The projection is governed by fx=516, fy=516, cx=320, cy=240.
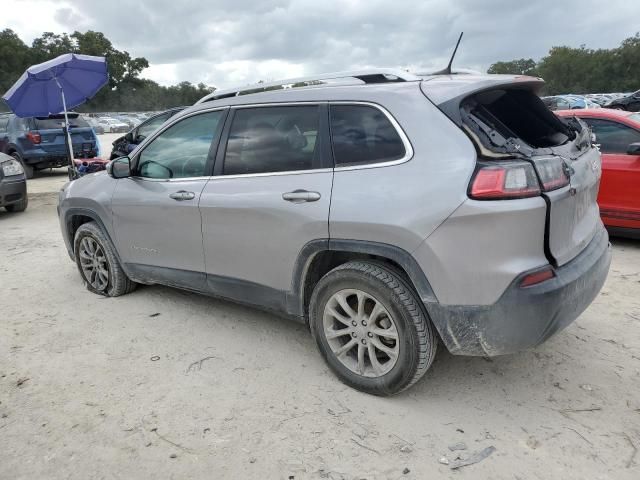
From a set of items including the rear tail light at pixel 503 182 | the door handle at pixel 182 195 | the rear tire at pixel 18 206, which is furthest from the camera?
the rear tire at pixel 18 206

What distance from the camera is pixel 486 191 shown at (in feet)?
7.77

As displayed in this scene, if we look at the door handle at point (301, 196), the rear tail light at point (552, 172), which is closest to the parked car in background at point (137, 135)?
the door handle at point (301, 196)

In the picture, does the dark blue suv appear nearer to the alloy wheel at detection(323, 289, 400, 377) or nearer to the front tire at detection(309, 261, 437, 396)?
the front tire at detection(309, 261, 437, 396)

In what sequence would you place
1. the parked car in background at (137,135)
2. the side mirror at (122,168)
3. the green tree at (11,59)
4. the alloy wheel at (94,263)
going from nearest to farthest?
the side mirror at (122,168) → the alloy wheel at (94,263) → the parked car in background at (137,135) → the green tree at (11,59)

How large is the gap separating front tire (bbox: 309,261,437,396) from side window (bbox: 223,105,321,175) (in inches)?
28.9

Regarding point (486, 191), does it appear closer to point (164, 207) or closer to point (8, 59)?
point (164, 207)

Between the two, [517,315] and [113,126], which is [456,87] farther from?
[113,126]

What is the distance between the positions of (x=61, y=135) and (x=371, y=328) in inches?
488

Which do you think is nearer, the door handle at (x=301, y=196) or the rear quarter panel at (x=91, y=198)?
the door handle at (x=301, y=196)

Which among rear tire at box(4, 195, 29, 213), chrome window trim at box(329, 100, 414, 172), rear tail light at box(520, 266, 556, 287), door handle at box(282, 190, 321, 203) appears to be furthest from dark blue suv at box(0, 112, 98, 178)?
rear tail light at box(520, 266, 556, 287)

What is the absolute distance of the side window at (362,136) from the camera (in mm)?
2713

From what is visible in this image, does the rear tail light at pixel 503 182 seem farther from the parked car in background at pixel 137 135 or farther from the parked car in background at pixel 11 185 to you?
the parked car in background at pixel 137 135

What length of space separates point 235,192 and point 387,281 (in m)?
1.21

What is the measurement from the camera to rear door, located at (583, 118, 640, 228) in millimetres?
5348
